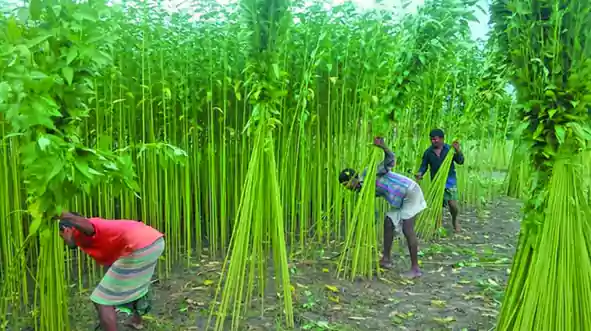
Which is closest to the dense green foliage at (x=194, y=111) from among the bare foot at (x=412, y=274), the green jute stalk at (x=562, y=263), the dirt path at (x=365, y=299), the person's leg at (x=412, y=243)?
the dirt path at (x=365, y=299)

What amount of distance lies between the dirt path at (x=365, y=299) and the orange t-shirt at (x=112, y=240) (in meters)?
0.69

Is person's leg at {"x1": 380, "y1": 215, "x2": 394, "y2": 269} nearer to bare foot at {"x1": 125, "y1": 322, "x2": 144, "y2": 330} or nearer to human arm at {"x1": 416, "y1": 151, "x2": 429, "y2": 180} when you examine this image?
human arm at {"x1": 416, "y1": 151, "x2": 429, "y2": 180}

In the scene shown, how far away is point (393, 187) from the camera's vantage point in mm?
4520

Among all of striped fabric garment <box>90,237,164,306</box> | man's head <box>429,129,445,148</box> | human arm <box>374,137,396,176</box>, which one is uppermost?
man's head <box>429,129,445,148</box>

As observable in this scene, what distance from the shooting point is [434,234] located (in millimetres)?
6098

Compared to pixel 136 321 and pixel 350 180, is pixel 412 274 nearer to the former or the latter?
pixel 350 180

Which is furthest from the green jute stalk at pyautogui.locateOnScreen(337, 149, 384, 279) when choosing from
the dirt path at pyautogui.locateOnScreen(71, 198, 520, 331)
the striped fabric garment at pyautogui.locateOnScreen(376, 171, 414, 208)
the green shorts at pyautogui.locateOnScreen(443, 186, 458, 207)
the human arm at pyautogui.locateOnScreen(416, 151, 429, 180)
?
the green shorts at pyautogui.locateOnScreen(443, 186, 458, 207)

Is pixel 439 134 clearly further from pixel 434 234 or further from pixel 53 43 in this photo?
pixel 53 43

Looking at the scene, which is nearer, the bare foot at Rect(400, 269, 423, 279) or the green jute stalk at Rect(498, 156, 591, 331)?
the green jute stalk at Rect(498, 156, 591, 331)

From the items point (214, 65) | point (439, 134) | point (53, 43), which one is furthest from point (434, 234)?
point (53, 43)

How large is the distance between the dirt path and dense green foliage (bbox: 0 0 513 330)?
0.31m

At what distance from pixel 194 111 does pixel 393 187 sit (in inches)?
74.4

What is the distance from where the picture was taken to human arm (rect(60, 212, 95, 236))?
264 centimetres

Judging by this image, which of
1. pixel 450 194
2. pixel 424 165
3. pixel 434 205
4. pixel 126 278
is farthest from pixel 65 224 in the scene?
pixel 450 194
